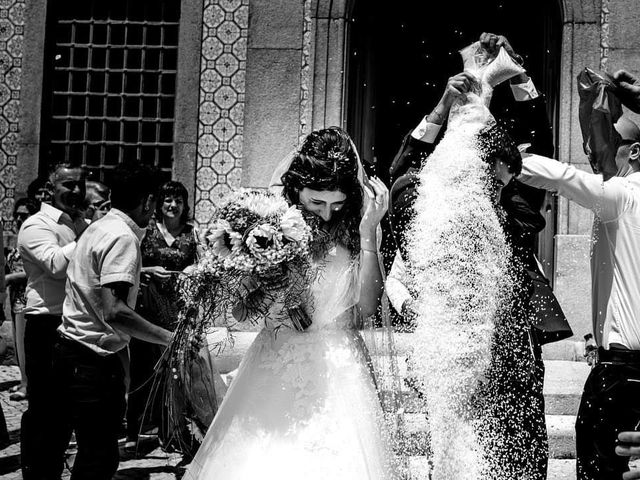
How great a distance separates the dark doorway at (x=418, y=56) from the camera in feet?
29.1

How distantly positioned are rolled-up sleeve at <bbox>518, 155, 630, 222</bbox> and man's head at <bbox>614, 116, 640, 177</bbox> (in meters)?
0.16

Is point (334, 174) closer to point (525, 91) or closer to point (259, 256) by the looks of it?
point (259, 256)

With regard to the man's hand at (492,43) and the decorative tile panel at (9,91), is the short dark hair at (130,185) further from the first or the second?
the decorative tile panel at (9,91)

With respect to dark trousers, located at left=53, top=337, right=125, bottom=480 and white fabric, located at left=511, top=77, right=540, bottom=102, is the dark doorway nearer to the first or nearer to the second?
white fabric, located at left=511, top=77, right=540, bottom=102

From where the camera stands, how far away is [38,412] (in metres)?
4.54

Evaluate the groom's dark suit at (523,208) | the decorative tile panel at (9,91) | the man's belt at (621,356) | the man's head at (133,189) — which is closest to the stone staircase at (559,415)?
the groom's dark suit at (523,208)

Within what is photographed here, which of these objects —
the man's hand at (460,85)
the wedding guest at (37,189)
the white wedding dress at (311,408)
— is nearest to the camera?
the white wedding dress at (311,408)

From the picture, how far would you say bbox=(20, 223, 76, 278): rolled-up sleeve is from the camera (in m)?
5.22

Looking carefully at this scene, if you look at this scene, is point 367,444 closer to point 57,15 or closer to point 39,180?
point 39,180

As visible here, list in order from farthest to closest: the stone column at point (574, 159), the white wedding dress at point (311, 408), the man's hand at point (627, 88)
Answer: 1. the stone column at point (574, 159)
2. the man's hand at point (627, 88)
3. the white wedding dress at point (311, 408)

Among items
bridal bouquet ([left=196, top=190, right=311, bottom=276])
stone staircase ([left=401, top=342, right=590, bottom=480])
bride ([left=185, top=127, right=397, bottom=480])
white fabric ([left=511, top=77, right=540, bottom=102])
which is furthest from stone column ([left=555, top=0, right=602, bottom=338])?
bridal bouquet ([left=196, top=190, right=311, bottom=276])

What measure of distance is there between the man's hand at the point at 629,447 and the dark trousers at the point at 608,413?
0.18 metres

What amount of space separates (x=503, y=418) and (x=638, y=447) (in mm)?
860

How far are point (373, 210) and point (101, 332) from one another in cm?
167
